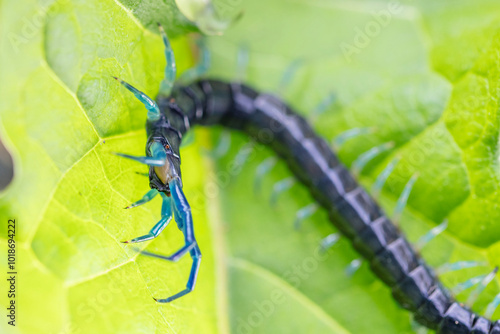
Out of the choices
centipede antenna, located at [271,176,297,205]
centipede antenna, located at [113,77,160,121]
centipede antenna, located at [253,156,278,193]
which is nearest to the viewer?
centipede antenna, located at [113,77,160,121]

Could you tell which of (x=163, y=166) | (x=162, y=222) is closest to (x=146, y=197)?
(x=162, y=222)

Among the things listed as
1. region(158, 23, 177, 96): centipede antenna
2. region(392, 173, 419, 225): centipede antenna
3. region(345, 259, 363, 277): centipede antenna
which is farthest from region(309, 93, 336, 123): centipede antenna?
region(158, 23, 177, 96): centipede antenna

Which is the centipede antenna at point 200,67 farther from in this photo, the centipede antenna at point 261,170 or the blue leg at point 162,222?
the blue leg at point 162,222

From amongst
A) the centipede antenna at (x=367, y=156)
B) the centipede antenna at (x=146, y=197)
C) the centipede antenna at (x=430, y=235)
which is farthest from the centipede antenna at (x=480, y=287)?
the centipede antenna at (x=146, y=197)
